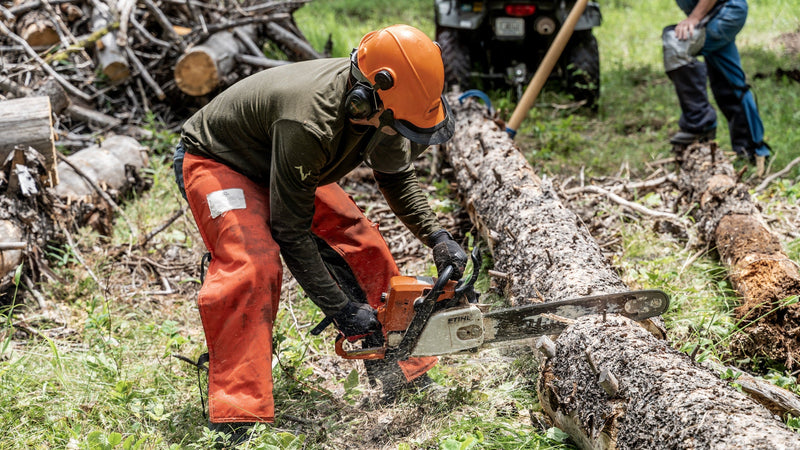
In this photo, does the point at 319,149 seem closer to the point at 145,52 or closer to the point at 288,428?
the point at 288,428

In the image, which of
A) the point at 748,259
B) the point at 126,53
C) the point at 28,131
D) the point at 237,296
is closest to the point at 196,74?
the point at 126,53

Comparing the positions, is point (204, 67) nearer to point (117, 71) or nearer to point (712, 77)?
point (117, 71)

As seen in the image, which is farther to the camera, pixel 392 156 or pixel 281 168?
pixel 392 156

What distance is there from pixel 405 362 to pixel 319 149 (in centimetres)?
110

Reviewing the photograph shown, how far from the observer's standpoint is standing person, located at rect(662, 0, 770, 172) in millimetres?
5066

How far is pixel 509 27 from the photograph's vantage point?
20.9 ft

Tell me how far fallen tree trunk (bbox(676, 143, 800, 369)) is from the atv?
6.99ft

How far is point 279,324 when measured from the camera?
3.68 meters

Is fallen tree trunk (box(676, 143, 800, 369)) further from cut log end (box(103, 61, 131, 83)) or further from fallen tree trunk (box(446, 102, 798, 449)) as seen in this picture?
cut log end (box(103, 61, 131, 83))

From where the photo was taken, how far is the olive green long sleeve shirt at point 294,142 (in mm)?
2447

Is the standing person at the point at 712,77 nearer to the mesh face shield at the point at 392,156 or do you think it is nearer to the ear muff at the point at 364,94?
the mesh face shield at the point at 392,156

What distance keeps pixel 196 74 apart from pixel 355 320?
409 cm

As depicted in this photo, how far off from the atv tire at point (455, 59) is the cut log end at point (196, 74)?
83.5 inches

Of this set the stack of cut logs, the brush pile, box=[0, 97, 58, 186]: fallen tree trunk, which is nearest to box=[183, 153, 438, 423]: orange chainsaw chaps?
box=[0, 97, 58, 186]: fallen tree trunk
